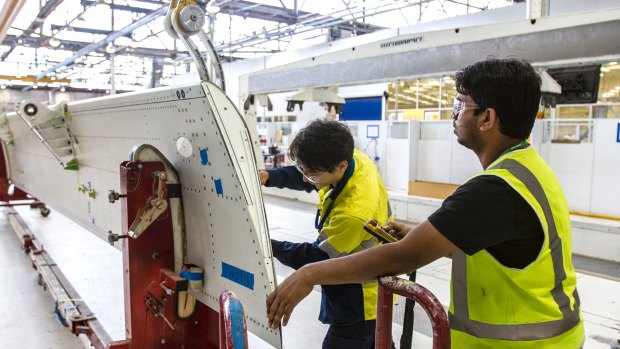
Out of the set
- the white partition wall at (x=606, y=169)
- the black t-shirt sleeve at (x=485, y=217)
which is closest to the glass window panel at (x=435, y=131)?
the white partition wall at (x=606, y=169)

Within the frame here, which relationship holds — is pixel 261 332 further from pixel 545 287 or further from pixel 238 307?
pixel 545 287

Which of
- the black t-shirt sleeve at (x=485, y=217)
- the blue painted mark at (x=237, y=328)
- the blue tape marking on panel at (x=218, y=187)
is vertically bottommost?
the blue painted mark at (x=237, y=328)

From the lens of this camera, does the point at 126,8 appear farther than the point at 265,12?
No

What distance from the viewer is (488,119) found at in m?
1.19

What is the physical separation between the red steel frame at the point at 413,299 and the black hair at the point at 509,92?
459mm

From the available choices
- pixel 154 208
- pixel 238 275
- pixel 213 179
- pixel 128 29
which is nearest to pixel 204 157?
pixel 213 179

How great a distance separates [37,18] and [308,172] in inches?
498

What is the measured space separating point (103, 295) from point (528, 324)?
13.3ft

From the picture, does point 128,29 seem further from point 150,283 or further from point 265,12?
point 150,283

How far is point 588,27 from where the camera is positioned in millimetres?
2828

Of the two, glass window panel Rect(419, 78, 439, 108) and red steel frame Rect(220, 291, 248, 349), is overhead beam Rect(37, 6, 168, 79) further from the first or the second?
red steel frame Rect(220, 291, 248, 349)

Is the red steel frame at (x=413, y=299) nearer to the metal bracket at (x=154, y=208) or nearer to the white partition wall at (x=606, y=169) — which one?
the metal bracket at (x=154, y=208)

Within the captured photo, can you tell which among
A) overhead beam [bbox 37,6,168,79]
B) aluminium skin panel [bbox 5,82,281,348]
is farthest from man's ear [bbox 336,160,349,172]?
overhead beam [bbox 37,6,168,79]

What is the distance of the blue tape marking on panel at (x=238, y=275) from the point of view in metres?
1.84
